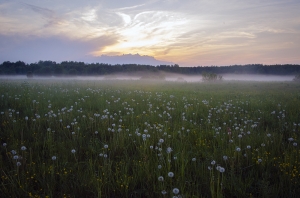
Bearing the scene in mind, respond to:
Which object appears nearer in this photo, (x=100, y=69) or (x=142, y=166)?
(x=142, y=166)

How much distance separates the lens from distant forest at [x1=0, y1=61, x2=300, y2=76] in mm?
89662

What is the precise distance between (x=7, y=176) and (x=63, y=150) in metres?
1.04

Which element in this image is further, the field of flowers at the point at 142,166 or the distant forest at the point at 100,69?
the distant forest at the point at 100,69

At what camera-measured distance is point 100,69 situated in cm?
10400

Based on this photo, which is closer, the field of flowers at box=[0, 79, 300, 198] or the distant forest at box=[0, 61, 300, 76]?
the field of flowers at box=[0, 79, 300, 198]

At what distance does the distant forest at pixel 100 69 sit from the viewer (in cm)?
8966

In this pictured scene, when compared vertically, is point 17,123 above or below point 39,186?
above

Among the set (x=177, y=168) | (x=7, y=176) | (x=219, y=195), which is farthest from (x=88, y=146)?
(x=219, y=195)

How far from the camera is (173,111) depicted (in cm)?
755

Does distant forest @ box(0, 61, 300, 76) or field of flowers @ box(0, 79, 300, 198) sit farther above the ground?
distant forest @ box(0, 61, 300, 76)

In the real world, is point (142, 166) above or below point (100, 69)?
below

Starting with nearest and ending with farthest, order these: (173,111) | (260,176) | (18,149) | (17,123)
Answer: (260,176), (18,149), (17,123), (173,111)

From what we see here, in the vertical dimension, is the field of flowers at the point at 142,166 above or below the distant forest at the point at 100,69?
below

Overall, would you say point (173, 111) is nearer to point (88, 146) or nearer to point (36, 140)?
point (88, 146)
